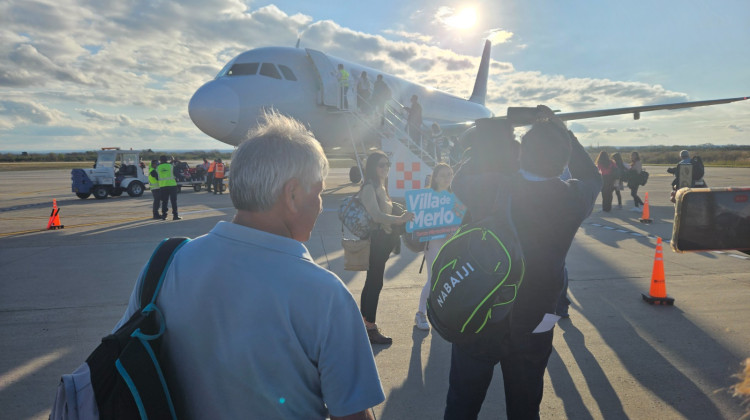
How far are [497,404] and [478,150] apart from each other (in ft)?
6.64

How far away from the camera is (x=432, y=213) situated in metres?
4.50

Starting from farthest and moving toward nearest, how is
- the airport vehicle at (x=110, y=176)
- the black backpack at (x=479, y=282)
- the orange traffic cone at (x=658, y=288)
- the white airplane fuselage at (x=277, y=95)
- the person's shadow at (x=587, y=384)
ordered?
the airport vehicle at (x=110, y=176) → the white airplane fuselage at (x=277, y=95) → the orange traffic cone at (x=658, y=288) → the person's shadow at (x=587, y=384) → the black backpack at (x=479, y=282)

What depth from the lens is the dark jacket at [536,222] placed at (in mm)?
2068

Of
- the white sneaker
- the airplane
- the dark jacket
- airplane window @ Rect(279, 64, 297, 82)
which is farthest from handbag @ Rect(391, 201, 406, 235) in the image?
airplane window @ Rect(279, 64, 297, 82)

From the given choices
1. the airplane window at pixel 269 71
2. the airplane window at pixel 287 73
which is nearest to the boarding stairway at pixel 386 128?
the airplane window at pixel 287 73

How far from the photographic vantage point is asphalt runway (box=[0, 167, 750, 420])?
318 centimetres

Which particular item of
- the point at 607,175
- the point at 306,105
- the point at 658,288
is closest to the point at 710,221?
the point at 658,288

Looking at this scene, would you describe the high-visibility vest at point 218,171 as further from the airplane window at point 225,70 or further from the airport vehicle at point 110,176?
the airplane window at point 225,70

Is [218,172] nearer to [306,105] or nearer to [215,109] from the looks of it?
[306,105]

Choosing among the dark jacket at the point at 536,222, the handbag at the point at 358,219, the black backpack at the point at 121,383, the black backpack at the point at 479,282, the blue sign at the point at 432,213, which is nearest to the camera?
the black backpack at the point at 121,383

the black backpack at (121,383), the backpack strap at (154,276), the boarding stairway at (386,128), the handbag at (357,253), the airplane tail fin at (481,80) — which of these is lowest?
the handbag at (357,253)

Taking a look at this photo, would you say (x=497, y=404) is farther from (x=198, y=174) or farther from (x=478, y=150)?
(x=198, y=174)

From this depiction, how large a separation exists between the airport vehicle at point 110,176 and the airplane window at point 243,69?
8.16 m

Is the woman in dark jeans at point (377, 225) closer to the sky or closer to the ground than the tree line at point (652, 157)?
closer to the ground
